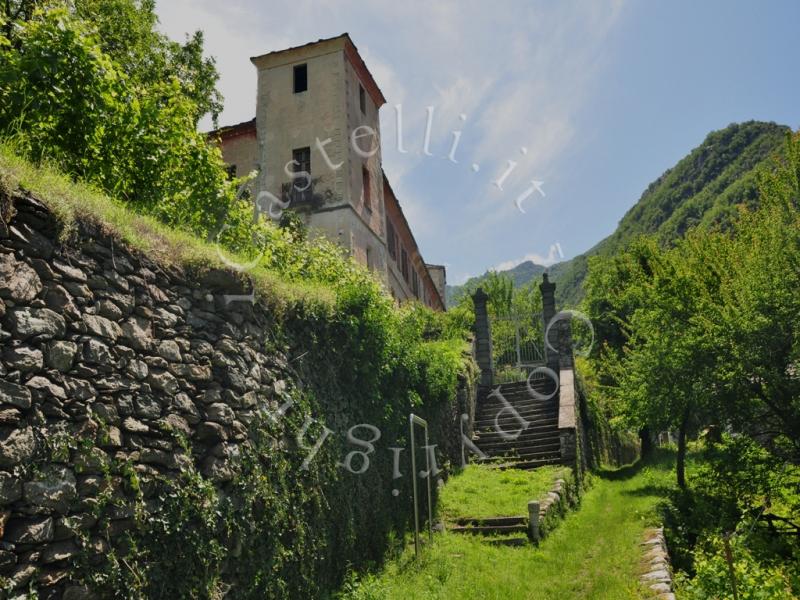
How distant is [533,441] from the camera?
556 inches

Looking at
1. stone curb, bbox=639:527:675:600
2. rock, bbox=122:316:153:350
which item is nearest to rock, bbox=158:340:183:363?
rock, bbox=122:316:153:350

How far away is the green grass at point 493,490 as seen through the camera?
1006 cm

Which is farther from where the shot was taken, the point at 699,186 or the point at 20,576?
the point at 699,186

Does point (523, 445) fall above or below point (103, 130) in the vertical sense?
below

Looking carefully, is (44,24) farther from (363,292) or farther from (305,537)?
(305,537)

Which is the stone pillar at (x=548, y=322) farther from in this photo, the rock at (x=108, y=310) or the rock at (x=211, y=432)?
the rock at (x=108, y=310)

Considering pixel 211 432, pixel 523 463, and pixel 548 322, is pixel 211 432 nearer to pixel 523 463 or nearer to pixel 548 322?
pixel 523 463

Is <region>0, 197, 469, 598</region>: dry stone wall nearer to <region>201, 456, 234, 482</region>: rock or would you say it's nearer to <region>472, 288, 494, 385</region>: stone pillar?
<region>201, 456, 234, 482</region>: rock

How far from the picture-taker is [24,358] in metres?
3.46

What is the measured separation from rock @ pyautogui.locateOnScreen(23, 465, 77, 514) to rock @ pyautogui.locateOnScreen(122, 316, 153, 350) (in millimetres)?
1027

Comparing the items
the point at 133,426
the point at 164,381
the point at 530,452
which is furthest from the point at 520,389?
the point at 133,426

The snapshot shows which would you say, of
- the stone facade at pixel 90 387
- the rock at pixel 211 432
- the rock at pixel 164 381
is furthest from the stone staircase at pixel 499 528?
the rock at pixel 164 381

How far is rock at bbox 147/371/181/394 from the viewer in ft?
14.7

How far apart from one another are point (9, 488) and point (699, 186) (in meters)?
81.2
